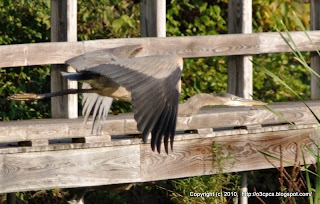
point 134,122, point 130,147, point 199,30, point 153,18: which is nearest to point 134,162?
point 130,147

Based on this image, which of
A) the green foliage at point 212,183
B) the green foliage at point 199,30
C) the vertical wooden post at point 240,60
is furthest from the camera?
the green foliage at point 199,30

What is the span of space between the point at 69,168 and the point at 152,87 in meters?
1.17

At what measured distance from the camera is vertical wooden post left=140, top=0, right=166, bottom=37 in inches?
310

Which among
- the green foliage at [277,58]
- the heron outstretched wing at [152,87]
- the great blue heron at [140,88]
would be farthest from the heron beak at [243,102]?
the green foliage at [277,58]

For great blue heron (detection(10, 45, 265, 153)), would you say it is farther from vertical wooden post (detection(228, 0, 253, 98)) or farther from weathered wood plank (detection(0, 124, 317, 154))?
vertical wooden post (detection(228, 0, 253, 98))

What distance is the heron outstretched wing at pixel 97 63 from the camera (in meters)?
6.94

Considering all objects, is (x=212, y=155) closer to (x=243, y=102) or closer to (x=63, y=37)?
(x=243, y=102)

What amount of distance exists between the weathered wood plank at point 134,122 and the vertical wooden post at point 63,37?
0.18 meters

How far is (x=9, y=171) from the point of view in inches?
265

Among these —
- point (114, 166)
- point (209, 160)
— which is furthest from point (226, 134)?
point (114, 166)

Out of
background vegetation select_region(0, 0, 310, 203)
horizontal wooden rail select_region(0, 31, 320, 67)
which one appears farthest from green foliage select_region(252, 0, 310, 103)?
horizontal wooden rail select_region(0, 31, 320, 67)

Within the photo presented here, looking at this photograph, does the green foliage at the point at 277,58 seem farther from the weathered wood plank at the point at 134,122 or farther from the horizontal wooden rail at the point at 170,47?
the horizontal wooden rail at the point at 170,47

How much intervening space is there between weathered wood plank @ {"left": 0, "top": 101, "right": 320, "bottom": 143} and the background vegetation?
166 centimetres

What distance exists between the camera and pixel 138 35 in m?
10.7
